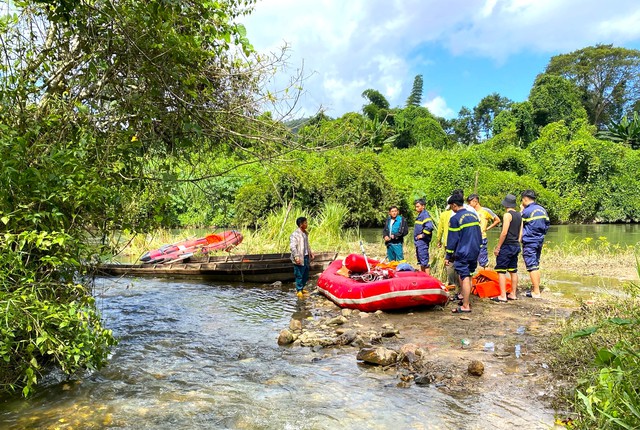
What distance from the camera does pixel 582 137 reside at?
34188 millimetres

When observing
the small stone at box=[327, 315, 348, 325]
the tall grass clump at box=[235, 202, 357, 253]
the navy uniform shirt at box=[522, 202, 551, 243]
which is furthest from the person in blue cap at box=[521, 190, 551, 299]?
the tall grass clump at box=[235, 202, 357, 253]

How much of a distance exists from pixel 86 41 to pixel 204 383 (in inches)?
155

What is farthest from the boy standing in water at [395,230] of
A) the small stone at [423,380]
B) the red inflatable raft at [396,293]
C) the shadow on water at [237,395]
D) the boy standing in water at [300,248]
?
the small stone at [423,380]

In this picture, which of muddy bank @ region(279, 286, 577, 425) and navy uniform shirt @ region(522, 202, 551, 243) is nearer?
muddy bank @ region(279, 286, 577, 425)

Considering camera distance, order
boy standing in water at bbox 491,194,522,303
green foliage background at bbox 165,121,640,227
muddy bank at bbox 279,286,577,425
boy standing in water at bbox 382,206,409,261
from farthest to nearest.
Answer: green foliage background at bbox 165,121,640,227 < boy standing in water at bbox 382,206,409,261 < boy standing in water at bbox 491,194,522,303 < muddy bank at bbox 279,286,577,425

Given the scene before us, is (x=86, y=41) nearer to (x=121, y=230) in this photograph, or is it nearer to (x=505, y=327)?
(x=121, y=230)

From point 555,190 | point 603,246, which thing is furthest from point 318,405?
point 555,190

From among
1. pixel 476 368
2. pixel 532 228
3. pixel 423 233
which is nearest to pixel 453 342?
pixel 476 368

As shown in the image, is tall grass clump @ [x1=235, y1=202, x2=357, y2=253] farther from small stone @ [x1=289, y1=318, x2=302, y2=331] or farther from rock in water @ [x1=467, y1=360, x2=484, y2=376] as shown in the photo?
rock in water @ [x1=467, y1=360, x2=484, y2=376]

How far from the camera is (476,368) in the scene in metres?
5.07

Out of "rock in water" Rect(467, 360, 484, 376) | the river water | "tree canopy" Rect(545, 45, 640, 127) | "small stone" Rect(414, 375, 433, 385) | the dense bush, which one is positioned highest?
"tree canopy" Rect(545, 45, 640, 127)

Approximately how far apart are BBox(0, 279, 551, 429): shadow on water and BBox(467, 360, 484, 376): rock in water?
452mm

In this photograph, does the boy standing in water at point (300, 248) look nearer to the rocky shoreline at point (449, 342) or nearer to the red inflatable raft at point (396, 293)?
the rocky shoreline at point (449, 342)

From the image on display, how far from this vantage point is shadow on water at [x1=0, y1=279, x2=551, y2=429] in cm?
435
